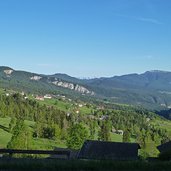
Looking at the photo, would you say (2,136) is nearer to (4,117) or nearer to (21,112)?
(4,117)

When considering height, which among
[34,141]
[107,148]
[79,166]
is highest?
[79,166]

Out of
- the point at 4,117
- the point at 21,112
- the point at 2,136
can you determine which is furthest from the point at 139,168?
the point at 21,112

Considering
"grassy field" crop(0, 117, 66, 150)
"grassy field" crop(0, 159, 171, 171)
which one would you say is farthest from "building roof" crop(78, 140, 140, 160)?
"grassy field" crop(0, 117, 66, 150)

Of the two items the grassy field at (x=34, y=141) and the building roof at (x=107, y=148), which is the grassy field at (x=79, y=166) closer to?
the building roof at (x=107, y=148)

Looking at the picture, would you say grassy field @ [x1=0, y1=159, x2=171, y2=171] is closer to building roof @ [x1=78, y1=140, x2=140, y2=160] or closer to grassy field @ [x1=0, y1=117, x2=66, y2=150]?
building roof @ [x1=78, y1=140, x2=140, y2=160]

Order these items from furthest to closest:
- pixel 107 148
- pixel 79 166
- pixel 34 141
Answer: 1. pixel 34 141
2. pixel 107 148
3. pixel 79 166

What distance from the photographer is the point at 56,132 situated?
160000mm

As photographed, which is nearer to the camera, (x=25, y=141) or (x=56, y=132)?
(x=25, y=141)

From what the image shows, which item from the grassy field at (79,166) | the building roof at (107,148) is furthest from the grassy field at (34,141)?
the grassy field at (79,166)

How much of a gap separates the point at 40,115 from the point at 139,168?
180 metres

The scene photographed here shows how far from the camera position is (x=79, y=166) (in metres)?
16.9

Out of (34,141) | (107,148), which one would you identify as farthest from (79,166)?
(34,141)

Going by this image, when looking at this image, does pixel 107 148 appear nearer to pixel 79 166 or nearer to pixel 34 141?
pixel 79 166

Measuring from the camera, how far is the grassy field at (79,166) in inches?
637
